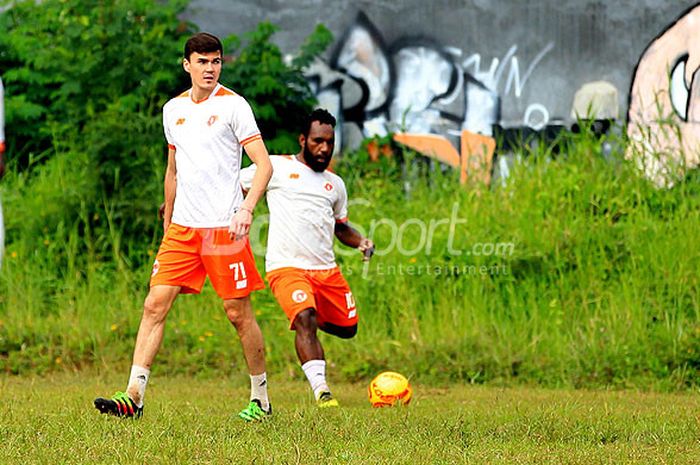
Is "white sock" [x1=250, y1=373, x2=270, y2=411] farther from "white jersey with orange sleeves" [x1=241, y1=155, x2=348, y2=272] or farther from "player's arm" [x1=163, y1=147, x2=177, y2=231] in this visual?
"white jersey with orange sleeves" [x1=241, y1=155, x2=348, y2=272]

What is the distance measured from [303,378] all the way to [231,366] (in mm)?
743

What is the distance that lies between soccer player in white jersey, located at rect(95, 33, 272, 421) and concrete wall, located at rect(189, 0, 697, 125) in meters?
9.02

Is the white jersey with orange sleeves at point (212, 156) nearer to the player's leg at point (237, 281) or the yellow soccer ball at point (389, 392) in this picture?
the player's leg at point (237, 281)

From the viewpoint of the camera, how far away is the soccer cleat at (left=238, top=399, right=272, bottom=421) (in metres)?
7.50

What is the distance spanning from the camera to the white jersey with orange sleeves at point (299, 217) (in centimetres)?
927

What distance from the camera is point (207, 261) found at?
7.55 m

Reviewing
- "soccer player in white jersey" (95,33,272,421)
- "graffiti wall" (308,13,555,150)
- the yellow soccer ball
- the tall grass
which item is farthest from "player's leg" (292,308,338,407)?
"graffiti wall" (308,13,555,150)

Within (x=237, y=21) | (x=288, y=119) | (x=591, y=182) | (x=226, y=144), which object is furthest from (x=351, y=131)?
(x=226, y=144)

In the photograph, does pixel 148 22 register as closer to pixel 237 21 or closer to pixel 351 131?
pixel 237 21

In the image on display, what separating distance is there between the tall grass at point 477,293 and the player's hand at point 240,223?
190 inches

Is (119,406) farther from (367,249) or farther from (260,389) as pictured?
(367,249)

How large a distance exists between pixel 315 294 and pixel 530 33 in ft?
26.4

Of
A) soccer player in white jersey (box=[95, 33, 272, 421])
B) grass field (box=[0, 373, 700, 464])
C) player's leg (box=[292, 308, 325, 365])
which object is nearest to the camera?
grass field (box=[0, 373, 700, 464])

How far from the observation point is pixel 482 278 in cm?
1266
